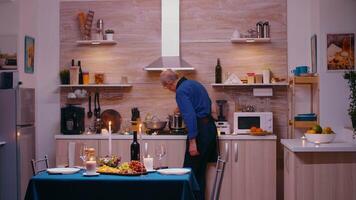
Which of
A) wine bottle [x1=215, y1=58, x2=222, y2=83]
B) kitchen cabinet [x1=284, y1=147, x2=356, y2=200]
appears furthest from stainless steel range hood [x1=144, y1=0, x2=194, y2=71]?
kitchen cabinet [x1=284, y1=147, x2=356, y2=200]

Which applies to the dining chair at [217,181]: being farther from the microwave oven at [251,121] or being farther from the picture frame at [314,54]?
the picture frame at [314,54]

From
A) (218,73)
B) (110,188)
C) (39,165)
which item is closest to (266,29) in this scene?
(218,73)

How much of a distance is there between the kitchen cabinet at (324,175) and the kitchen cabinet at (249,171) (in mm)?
1341

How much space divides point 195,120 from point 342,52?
1.70 metres

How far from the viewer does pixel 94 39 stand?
20.5 feet

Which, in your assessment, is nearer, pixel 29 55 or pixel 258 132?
pixel 258 132

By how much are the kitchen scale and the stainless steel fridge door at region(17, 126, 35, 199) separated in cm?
219

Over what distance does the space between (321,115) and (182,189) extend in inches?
97.4

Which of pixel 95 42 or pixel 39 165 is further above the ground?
pixel 95 42

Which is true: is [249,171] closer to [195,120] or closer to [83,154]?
[195,120]

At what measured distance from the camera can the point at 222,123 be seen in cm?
586

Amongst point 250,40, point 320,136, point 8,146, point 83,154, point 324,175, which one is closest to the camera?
point 83,154

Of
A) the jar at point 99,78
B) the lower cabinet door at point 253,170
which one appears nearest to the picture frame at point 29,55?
the jar at point 99,78

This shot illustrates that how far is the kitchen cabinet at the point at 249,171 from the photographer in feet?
18.0
